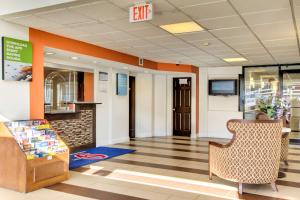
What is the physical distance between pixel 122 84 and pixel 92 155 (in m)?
2.73

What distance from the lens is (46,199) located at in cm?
375

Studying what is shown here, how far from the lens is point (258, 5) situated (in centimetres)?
386

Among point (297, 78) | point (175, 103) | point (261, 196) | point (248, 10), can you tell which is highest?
point (248, 10)

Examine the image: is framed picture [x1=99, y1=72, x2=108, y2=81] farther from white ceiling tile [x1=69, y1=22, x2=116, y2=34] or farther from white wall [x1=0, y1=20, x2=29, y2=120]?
white wall [x1=0, y1=20, x2=29, y2=120]

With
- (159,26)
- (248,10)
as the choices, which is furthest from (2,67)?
(248,10)

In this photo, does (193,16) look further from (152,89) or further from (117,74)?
(152,89)

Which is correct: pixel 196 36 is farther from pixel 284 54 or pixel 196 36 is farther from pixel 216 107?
pixel 216 107

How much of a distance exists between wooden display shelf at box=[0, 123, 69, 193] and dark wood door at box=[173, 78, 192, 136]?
21.8 ft

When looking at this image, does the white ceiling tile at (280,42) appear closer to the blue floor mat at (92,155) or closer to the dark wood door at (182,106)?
the blue floor mat at (92,155)

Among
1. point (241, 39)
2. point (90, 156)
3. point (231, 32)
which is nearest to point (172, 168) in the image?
point (90, 156)

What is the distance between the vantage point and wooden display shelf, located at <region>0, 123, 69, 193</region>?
3.99m

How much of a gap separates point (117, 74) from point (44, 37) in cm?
324

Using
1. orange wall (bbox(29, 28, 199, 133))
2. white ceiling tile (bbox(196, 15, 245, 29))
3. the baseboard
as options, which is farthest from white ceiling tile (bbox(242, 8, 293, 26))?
the baseboard

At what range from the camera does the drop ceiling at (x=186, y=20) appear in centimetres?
393
